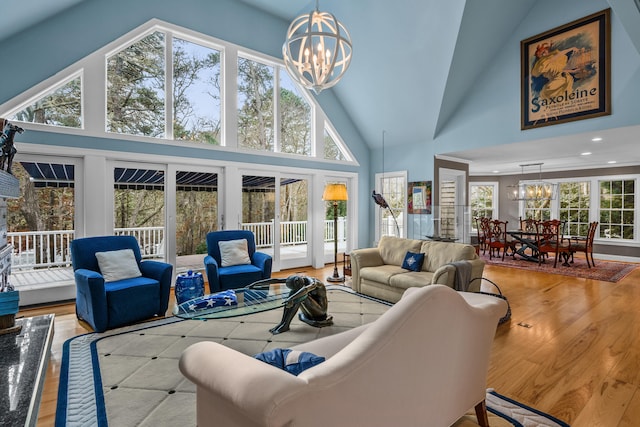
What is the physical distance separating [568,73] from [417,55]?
214 centimetres

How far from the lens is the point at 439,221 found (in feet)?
21.1

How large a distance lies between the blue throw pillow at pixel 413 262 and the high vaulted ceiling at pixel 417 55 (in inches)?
112

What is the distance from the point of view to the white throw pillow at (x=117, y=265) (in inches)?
136

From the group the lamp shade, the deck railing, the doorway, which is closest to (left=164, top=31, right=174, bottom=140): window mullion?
the deck railing

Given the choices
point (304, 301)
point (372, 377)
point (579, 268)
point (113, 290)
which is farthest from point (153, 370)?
point (579, 268)

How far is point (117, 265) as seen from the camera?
3.53m

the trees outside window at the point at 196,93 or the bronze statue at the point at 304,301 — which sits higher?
the trees outside window at the point at 196,93

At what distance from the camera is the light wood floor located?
2057 millimetres

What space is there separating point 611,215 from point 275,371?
10.3m

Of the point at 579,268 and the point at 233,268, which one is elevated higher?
the point at 233,268

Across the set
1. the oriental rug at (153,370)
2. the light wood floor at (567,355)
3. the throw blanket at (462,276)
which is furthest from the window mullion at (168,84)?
the throw blanket at (462,276)

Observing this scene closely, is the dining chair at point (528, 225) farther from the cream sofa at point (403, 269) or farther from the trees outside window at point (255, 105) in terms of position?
the trees outside window at point (255, 105)

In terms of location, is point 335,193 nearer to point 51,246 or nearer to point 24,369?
point 51,246

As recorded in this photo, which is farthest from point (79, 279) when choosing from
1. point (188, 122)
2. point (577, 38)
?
point (577, 38)
